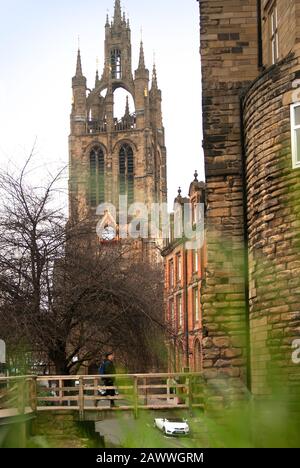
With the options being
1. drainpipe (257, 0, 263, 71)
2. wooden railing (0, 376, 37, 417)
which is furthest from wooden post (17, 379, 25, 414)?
drainpipe (257, 0, 263, 71)

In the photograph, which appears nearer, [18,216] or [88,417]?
[88,417]

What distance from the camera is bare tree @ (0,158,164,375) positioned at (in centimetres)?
1925

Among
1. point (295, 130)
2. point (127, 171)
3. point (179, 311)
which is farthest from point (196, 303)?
point (127, 171)

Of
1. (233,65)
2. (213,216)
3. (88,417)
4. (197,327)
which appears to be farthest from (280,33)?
(197,327)

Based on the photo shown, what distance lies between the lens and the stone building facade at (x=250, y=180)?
10.8 meters

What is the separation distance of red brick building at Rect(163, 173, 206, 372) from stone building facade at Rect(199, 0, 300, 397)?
27141 millimetres

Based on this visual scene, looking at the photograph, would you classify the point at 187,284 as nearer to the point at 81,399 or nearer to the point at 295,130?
the point at 81,399

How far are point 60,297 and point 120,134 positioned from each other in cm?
9387

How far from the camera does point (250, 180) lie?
12.5 metres

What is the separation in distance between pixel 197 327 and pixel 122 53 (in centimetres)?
7971

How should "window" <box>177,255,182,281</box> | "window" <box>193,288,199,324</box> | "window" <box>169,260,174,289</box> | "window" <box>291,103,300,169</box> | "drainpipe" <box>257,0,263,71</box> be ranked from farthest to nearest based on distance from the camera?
"window" <box>169,260,174,289</box>
"window" <box>177,255,182,281</box>
"window" <box>193,288,199,324</box>
"drainpipe" <box>257,0,263,71</box>
"window" <box>291,103,300,169</box>

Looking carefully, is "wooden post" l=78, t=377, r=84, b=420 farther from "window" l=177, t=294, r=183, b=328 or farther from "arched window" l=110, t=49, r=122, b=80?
"arched window" l=110, t=49, r=122, b=80
